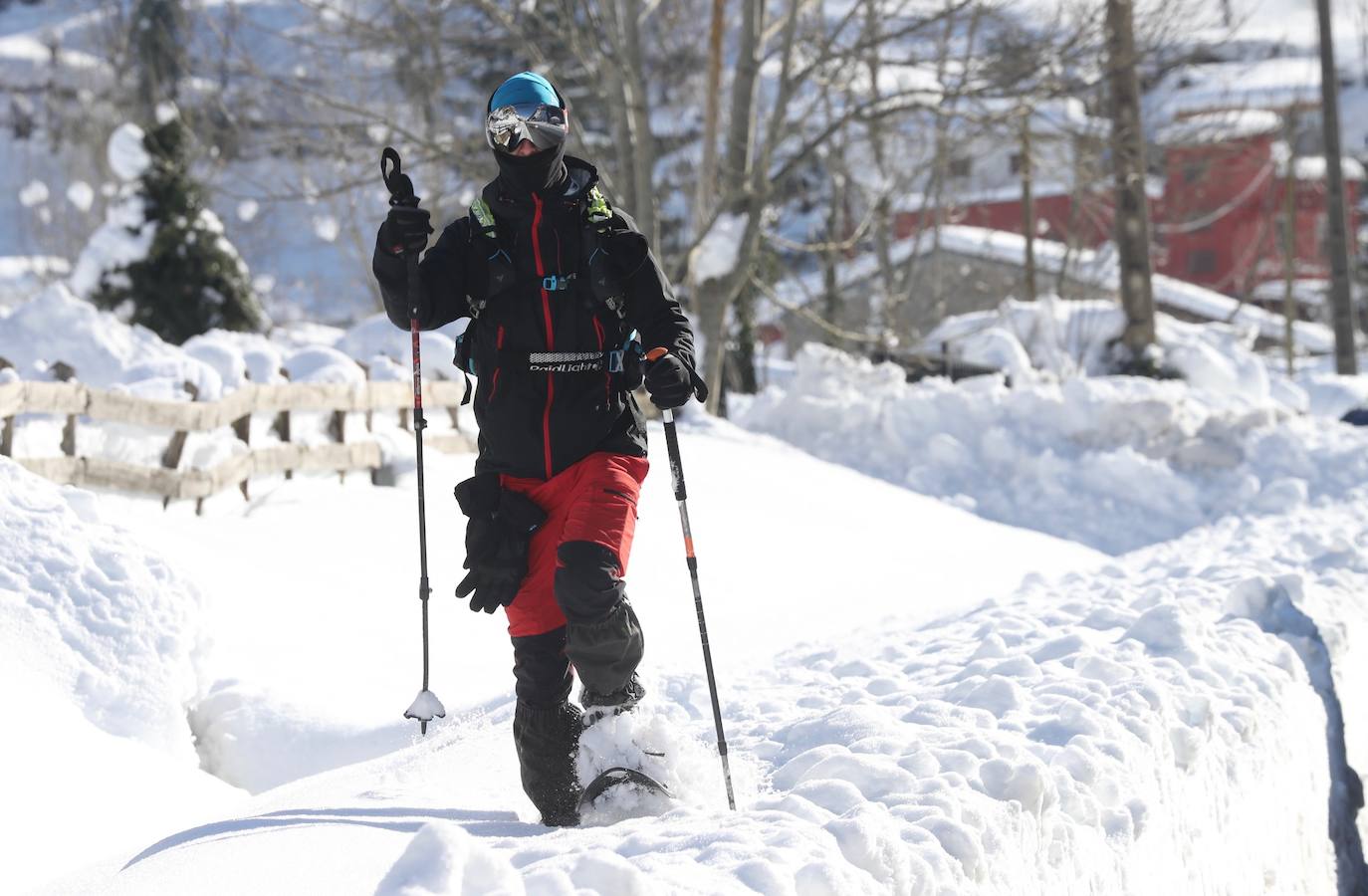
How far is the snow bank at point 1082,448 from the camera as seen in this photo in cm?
1308

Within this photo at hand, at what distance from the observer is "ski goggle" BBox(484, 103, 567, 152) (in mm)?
3914

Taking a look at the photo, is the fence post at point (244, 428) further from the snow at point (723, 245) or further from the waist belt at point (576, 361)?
the snow at point (723, 245)

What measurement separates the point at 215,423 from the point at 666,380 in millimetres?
5162

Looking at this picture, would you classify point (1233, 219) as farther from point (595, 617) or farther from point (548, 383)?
point (595, 617)

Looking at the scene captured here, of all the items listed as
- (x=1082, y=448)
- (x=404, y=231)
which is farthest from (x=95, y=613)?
(x=1082, y=448)

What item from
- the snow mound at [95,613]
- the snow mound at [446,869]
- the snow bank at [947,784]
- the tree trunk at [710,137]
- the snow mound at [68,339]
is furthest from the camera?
the tree trunk at [710,137]

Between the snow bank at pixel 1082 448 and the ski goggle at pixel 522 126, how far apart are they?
9.54 meters

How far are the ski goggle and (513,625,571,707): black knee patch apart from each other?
134 cm

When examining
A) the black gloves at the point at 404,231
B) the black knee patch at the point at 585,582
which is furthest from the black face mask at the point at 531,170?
the black knee patch at the point at 585,582

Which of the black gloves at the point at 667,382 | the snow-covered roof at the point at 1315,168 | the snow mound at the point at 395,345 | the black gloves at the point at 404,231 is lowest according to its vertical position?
the black gloves at the point at 667,382

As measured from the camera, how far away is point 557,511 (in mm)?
3992

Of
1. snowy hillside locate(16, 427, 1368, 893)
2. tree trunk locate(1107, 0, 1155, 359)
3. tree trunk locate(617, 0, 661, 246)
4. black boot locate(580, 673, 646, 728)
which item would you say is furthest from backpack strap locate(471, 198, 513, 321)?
tree trunk locate(1107, 0, 1155, 359)

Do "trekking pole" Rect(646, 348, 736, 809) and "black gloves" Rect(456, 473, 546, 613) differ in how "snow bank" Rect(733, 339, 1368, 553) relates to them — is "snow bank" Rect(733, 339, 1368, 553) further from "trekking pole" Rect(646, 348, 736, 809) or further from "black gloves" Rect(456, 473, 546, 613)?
"black gloves" Rect(456, 473, 546, 613)

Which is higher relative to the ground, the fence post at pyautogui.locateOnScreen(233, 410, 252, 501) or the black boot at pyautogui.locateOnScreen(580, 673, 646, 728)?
the fence post at pyautogui.locateOnScreen(233, 410, 252, 501)
